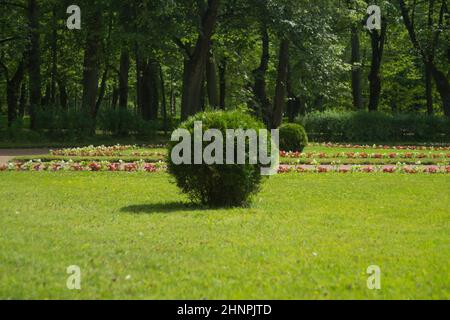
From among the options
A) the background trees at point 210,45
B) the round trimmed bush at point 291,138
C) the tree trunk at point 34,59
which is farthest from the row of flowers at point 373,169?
the tree trunk at point 34,59

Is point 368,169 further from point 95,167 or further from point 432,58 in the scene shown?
point 432,58

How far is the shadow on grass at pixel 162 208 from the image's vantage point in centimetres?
1102

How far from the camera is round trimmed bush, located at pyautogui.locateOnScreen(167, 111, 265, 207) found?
11133 millimetres

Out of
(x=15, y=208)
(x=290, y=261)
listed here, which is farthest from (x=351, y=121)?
(x=290, y=261)

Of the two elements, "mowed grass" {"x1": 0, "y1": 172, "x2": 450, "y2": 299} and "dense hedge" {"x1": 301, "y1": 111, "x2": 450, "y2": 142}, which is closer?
"mowed grass" {"x1": 0, "y1": 172, "x2": 450, "y2": 299}

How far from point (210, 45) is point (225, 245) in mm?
25628

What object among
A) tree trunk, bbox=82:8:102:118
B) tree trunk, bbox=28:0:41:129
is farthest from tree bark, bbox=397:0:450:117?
tree trunk, bbox=28:0:41:129

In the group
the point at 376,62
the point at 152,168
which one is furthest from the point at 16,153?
the point at 376,62

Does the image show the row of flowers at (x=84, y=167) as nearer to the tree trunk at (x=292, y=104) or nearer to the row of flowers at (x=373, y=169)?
the row of flowers at (x=373, y=169)

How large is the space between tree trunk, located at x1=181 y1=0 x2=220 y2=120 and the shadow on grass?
18.3 meters

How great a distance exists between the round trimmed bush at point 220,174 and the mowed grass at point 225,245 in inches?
13.7

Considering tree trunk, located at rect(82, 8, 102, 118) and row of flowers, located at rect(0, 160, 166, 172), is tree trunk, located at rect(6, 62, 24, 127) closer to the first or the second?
tree trunk, located at rect(82, 8, 102, 118)
